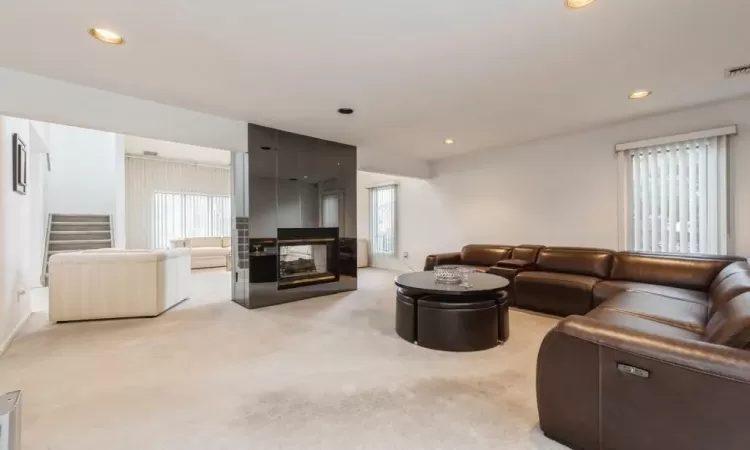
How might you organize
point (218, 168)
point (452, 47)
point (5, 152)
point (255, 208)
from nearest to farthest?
point (452, 47), point (5, 152), point (255, 208), point (218, 168)

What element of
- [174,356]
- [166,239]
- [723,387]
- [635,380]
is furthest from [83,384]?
[166,239]

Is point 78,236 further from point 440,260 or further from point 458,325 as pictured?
point 458,325

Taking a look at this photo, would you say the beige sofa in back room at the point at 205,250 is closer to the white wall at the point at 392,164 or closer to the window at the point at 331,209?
the window at the point at 331,209

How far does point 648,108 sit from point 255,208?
489 cm

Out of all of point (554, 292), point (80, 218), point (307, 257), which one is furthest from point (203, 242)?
point (554, 292)

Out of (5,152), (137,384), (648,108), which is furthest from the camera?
(648,108)

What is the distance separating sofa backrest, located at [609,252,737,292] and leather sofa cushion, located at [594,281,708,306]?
0.11 m

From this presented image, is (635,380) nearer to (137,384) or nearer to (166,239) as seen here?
(137,384)

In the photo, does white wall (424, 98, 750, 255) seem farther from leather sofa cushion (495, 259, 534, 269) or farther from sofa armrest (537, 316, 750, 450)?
sofa armrest (537, 316, 750, 450)

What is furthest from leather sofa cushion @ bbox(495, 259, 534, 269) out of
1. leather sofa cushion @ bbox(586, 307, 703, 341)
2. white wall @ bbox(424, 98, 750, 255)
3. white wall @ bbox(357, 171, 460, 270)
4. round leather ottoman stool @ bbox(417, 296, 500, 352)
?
leather sofa cushion @ bbox(586, 307, 703, 341)

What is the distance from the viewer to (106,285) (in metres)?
3.69

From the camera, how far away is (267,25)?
82.8 inches

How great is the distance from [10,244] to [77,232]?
448 cm

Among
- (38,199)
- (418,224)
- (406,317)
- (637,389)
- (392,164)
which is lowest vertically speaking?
(406,317)
